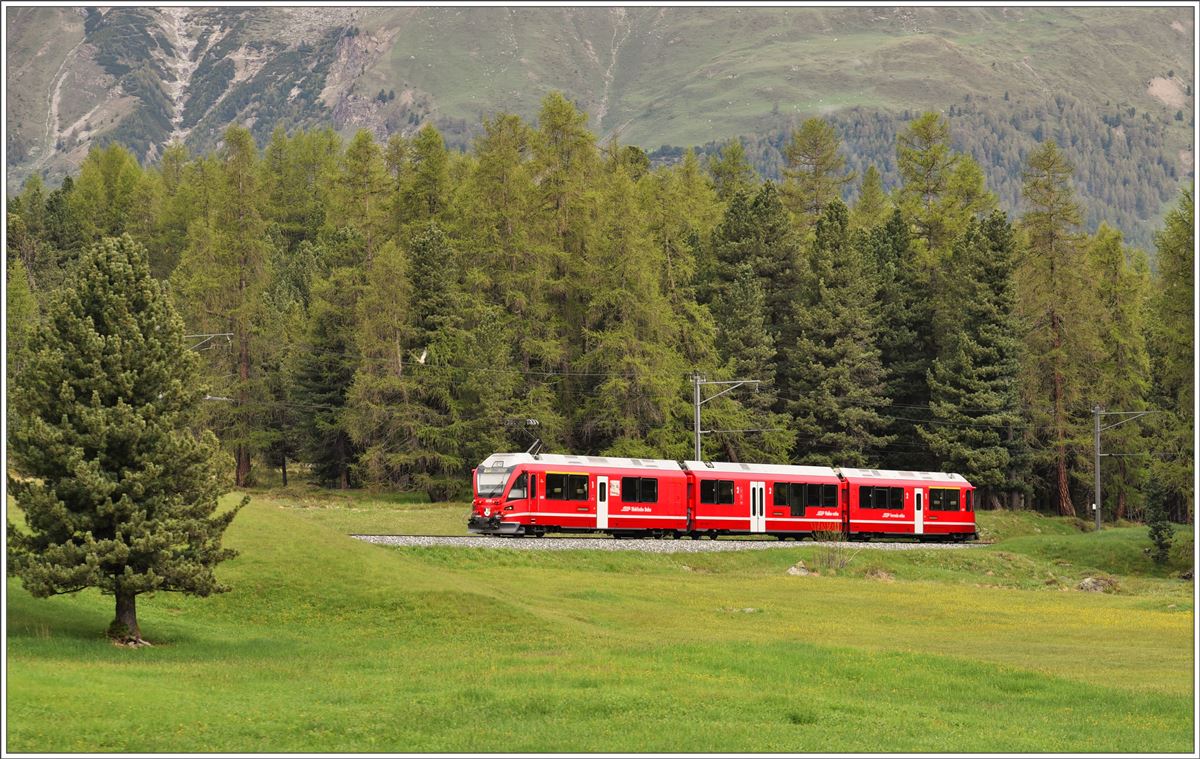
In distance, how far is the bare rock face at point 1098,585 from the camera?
56.3 m

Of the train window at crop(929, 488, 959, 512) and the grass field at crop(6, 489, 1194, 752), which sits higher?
the train window at crop(929, 488, 959, 512)

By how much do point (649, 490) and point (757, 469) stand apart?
19.7ft

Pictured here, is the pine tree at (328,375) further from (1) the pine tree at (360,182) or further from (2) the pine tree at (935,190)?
(2) the pine tree at (935,190)

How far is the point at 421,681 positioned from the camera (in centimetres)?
2730

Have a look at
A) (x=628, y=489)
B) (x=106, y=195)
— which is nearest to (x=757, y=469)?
(x=628, y=489)

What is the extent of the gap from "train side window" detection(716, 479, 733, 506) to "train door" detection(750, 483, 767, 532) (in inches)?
47.1

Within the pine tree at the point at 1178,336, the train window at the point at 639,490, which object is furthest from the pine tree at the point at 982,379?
the train window at the point at 639,490

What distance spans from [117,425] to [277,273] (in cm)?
9003

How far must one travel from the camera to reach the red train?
54844 millimetres

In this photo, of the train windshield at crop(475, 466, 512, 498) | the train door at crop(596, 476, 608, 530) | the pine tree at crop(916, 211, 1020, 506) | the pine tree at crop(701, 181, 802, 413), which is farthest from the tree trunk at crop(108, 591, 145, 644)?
the pine tree at crop(701, 181, 802, 413)

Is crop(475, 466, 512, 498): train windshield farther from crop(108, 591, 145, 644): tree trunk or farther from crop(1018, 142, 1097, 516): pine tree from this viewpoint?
crop(1018, 142, 1097, 516): pine tree

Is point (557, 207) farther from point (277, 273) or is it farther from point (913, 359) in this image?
point (277, 273)

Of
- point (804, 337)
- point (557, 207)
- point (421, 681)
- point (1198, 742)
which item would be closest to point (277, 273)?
point (557, 207)

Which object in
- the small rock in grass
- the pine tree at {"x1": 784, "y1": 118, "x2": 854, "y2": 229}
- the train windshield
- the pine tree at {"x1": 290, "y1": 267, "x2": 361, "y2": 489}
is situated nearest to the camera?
the small rock in grass
